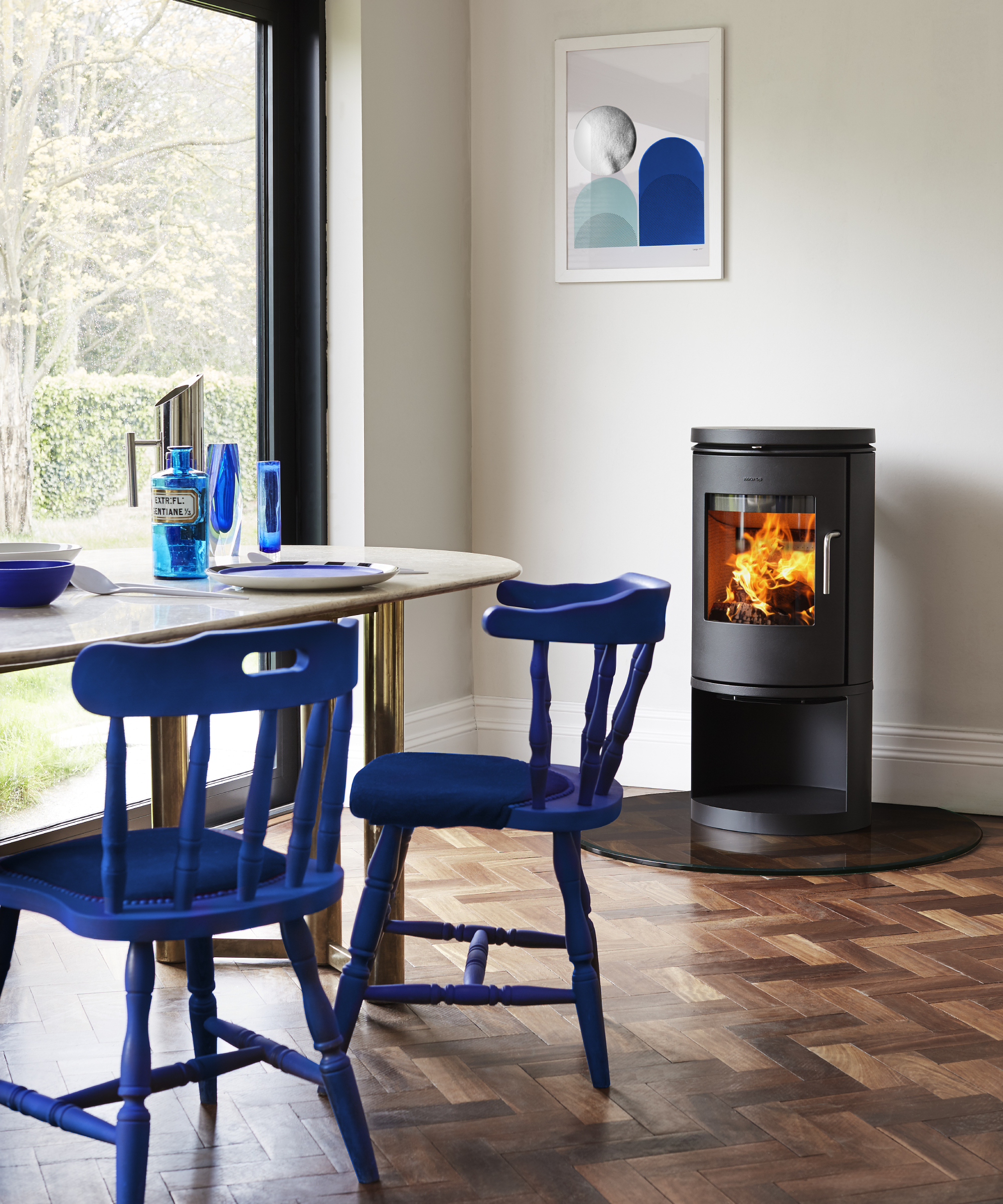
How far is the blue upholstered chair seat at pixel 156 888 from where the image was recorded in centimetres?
172

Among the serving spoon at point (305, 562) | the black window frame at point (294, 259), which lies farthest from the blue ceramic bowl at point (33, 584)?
the black window frame at point (294, 259)

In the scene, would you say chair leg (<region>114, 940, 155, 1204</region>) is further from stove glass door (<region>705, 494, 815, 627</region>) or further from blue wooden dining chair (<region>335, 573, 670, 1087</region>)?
stove glass door (<region>705, 494, 815, 627</region>)

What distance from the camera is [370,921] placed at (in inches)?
90.0

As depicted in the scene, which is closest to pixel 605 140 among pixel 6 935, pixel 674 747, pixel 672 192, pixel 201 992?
pixel 672 192

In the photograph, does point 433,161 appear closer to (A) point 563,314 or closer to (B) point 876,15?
(A) point 563,314

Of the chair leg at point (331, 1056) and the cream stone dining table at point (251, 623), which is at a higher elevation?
the cream stone dining table at point (251, 623)

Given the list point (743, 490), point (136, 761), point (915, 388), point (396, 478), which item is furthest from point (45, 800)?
point (915, 388)

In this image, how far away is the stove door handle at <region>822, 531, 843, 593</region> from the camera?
3664 mm

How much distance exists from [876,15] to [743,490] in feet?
4.71

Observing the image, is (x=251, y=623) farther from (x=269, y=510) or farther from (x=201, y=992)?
(x=269, y=510)

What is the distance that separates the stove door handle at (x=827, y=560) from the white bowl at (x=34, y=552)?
2.10 m

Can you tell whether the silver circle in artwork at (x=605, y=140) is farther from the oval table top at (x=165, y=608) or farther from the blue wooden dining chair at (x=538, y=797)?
the blue wooden dining chair at (x=538, y=797)

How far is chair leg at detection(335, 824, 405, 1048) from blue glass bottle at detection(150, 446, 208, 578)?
542 millimetres

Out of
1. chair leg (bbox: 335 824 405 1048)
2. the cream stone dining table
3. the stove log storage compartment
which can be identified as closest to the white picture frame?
the stove log storage compartment
